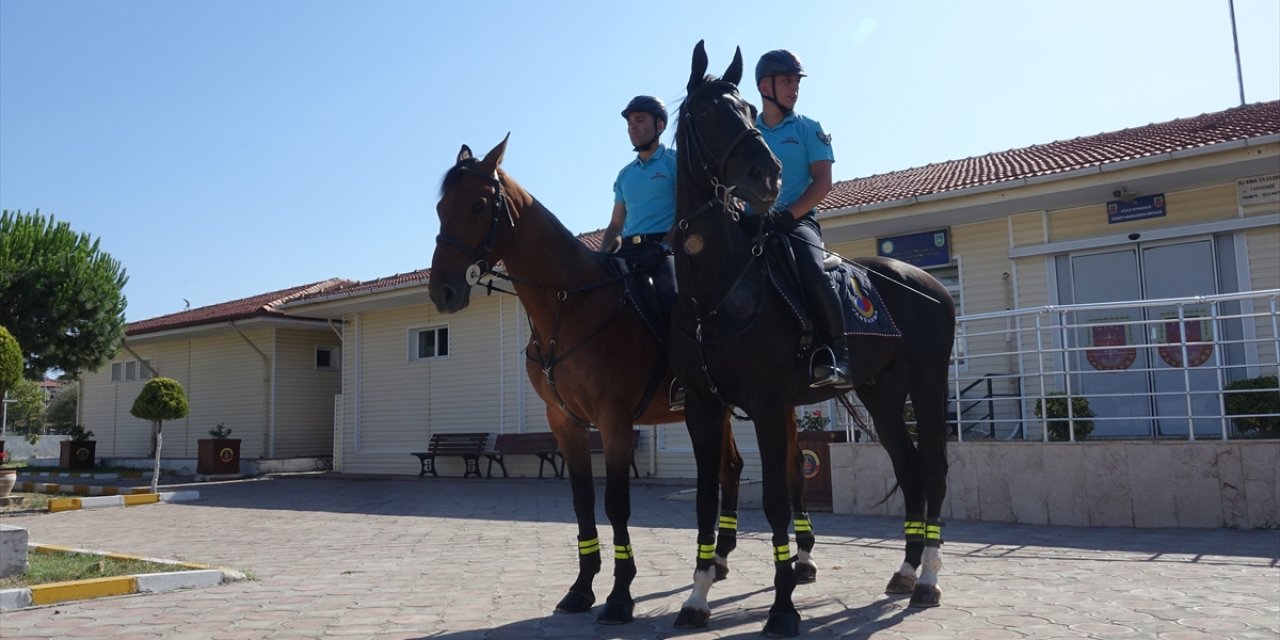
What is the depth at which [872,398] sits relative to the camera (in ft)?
18.0

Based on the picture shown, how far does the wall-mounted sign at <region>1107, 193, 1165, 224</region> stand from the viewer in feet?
42.2

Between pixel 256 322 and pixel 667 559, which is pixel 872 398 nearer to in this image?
pixel 667 559

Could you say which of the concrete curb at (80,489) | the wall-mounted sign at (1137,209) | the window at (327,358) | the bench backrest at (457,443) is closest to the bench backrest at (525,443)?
the bench backrest at (457,443)

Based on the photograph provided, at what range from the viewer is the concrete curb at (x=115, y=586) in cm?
573

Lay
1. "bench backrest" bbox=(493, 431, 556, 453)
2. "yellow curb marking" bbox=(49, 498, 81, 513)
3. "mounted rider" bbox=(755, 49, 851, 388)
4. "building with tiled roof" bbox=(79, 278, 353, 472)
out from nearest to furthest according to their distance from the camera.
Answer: "mounted rider" bbox=(755, 49, 851, 388), "yellow curb marking" bbox=(49, 498, 81, 513), "bench backrest" bbox=(493, 431, 556, 453), "building with tiled roof" bbox=(79, 278, 353, 472)

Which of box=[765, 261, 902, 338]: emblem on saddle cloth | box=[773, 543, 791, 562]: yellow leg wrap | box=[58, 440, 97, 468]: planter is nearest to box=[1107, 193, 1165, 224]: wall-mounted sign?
box=[765, 261, 902, 338]: emblem on saddle cloth

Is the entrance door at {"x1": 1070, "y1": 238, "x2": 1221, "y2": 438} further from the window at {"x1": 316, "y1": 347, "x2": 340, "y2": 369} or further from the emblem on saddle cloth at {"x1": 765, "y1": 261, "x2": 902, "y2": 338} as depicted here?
the window at {"x1": 316, "y1": 347, "x2": 340, "y2": 369}

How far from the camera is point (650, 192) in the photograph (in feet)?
19.0

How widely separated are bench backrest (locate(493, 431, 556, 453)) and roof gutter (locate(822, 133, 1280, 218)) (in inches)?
298

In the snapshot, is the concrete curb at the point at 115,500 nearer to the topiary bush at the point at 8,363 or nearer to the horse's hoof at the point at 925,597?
the topiary bush at the point at 8,363

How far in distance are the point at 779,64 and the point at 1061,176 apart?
28.2 ft

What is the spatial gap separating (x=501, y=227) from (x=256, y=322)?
21657 mm

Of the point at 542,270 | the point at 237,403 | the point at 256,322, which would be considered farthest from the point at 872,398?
the point at 237,403

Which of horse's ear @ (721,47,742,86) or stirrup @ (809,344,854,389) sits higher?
horse's ear @ (721,47,742,86)
